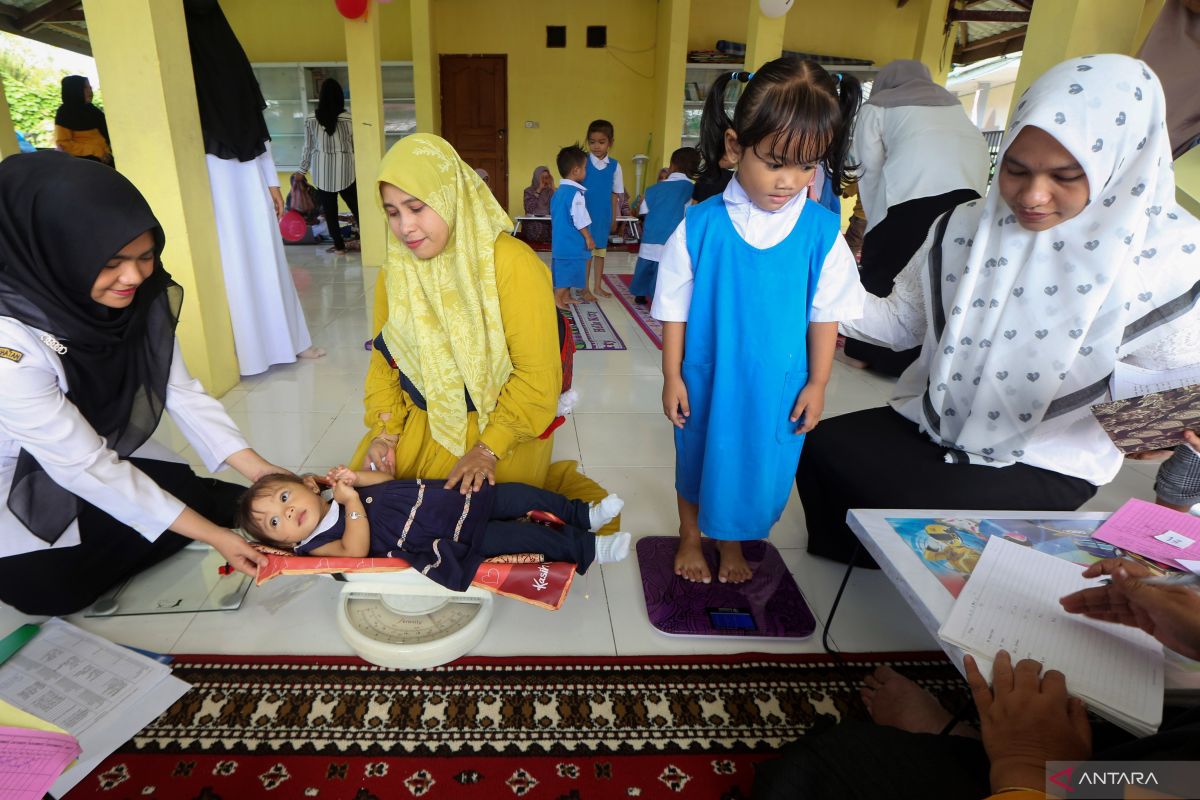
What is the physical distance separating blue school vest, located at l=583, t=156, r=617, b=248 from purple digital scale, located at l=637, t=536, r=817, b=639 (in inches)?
148

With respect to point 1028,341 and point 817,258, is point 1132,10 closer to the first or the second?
point 1028,341

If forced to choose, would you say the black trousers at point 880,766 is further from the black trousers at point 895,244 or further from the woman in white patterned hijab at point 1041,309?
the black trousers at point 895,244

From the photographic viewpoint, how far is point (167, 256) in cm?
265

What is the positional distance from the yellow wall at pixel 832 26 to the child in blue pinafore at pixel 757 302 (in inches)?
334

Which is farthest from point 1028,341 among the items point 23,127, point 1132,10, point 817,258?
point 23,127

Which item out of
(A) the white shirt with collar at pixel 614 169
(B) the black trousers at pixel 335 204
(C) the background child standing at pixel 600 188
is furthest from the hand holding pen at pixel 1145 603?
(B) the black trousers at pixel 335 204

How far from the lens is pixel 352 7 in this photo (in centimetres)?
538

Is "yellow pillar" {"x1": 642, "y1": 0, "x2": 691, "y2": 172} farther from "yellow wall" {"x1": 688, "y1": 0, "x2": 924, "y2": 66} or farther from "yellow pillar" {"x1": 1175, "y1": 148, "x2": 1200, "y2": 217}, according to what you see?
"yellow pillar" {"x1": 1175, "y1": 148, "x2": 1200, "y2": 217}

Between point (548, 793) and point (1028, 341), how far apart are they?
1361 mm

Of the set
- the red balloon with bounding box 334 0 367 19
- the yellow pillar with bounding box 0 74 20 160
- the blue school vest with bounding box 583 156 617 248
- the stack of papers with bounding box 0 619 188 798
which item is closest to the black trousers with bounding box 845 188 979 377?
the blue school vest with bounding box 583 156 617 248

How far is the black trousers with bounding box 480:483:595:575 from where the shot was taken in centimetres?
150

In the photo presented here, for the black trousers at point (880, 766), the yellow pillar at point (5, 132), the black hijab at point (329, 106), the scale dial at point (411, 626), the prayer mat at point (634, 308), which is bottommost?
the prayer mat at point (634, 308)

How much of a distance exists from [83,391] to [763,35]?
581 centimetres

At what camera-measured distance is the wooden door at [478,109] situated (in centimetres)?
893
